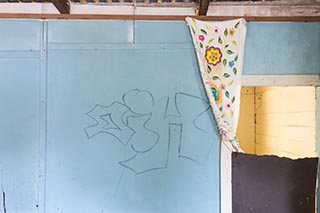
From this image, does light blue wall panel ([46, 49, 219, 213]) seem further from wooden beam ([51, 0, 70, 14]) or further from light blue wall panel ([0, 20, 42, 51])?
wooden beam ([51, 0, 70, 14])

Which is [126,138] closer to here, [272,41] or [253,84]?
[253,84]

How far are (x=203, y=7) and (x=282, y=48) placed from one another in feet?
2.60

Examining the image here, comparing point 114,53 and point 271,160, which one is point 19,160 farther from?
point 271,160

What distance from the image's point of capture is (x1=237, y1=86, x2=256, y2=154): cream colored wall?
4.23 m

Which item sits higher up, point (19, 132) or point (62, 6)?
point (62, 6)

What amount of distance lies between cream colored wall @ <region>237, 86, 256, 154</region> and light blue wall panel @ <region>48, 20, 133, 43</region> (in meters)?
2.35

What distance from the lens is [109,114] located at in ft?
8.13

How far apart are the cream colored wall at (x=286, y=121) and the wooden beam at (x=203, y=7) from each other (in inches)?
45.9

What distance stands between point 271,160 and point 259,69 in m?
0.79

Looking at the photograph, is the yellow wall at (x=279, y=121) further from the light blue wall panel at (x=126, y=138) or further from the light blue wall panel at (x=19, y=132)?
the light blue wall panel at (x=19, y=132)

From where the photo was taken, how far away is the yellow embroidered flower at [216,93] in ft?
8.02

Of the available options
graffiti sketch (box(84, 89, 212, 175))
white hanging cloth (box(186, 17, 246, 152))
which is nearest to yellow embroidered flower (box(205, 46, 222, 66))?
white hanging cloth (box(186, 17, 246, 152))

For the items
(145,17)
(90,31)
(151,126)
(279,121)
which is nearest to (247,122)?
(279,121)

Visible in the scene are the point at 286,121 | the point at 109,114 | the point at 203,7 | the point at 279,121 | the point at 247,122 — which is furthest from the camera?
the point at 247,122
